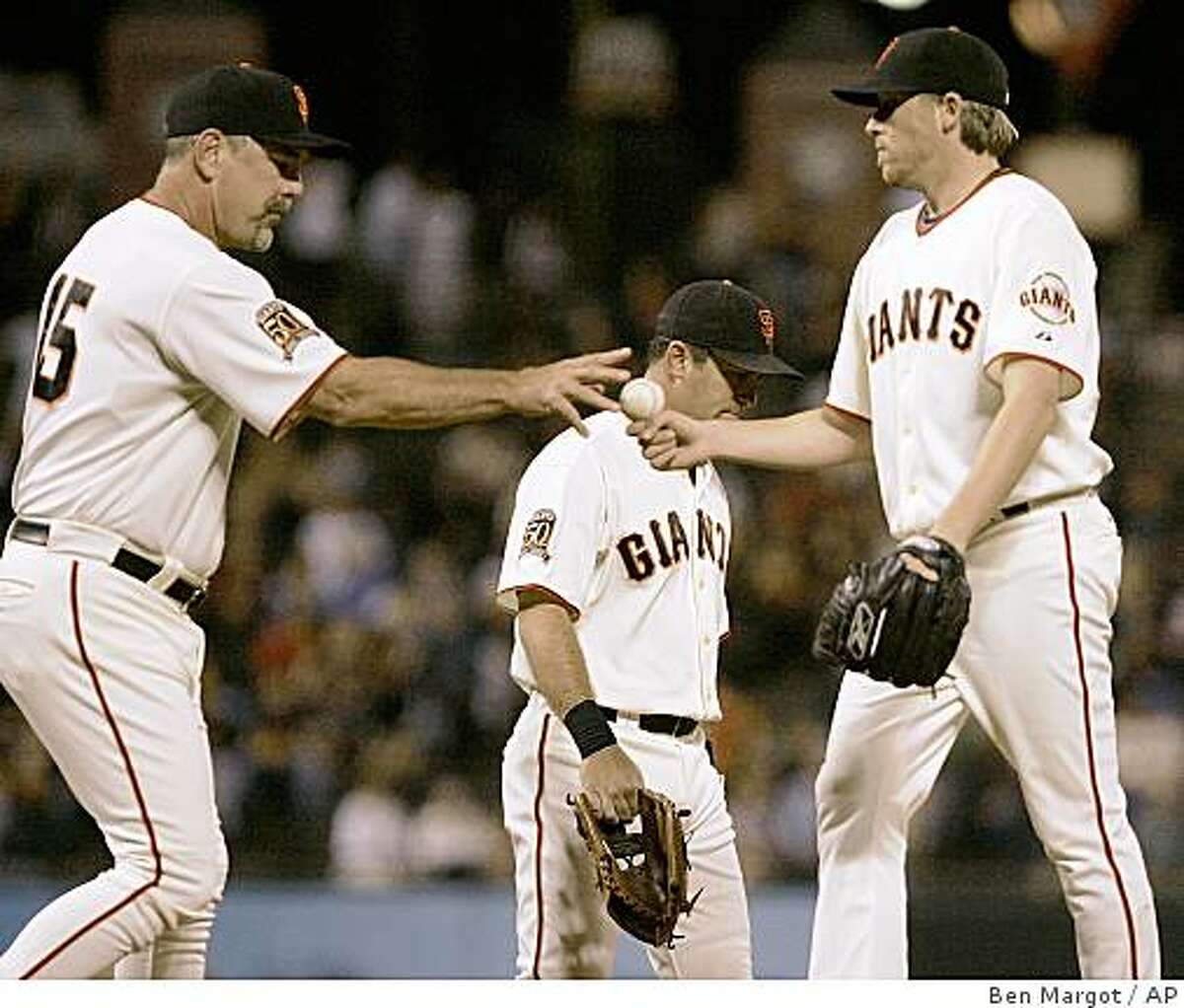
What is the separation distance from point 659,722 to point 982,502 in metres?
0.83

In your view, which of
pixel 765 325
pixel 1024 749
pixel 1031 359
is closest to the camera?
pixel 1031 359

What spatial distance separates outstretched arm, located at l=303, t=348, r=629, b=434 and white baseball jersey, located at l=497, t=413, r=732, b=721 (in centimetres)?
32

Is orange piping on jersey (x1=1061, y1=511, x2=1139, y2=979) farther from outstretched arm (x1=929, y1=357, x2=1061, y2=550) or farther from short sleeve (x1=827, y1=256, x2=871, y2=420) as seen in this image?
short sleeve (x1=827, y1=256, x2=871, y2=420)

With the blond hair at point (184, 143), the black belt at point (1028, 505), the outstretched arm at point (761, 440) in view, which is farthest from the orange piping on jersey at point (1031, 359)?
the blond hair at point (184, 143)

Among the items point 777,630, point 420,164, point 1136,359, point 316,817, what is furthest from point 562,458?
point 420,164

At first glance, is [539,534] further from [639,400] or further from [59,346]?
[59,346]

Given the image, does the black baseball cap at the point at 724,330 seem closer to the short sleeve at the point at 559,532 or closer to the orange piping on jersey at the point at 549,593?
the short sleeve at the point at 559,532

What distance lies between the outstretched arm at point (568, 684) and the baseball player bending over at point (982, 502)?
1.25 feet

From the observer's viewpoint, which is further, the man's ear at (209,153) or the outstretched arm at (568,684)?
the man's ear at (209,153)

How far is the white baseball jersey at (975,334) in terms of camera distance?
4621 millimetres

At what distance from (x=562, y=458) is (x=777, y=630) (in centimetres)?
458

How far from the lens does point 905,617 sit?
14.5 ft

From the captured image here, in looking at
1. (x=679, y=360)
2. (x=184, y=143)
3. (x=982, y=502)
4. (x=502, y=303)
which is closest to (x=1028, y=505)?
(x=982, y=502)

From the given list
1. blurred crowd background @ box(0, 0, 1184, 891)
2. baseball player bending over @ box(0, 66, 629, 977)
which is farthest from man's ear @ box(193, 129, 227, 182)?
blurred crowd background @ box(0, 0, 1184, 891)
